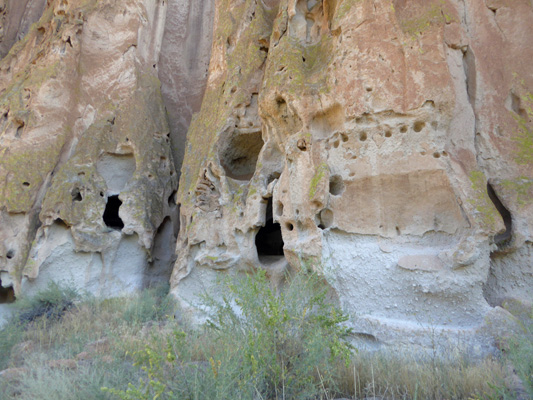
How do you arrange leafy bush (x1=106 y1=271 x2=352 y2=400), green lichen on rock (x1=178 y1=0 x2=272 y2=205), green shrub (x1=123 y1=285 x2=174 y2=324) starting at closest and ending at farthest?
leafy bush (x1=106 y1=271 x2=352 y2=400) < green shrub (x1=123 y1=285 x2=174 y2=324) < green lichen on rock (x1=178 y1=0 x2=272 y2=205)

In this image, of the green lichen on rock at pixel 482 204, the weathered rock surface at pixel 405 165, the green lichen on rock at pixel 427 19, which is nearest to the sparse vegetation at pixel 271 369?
the weathered rock surface at pixel 405 165

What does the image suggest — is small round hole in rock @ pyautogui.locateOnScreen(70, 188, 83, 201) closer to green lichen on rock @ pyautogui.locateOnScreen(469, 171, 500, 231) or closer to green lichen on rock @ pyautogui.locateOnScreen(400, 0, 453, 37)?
green lichen on rock @ pyautogui.locateOnScreen(400, 0, 453, 37)

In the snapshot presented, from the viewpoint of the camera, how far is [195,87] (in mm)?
9953

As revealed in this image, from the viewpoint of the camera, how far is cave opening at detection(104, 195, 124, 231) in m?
8.23

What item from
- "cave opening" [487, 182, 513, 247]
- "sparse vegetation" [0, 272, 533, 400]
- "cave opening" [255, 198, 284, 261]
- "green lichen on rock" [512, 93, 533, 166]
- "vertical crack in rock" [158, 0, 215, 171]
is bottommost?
"sparse vegetation" [0, 272, 533, 400]

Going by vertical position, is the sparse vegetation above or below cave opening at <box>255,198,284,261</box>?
below

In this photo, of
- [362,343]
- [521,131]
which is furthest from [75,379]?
[521,131]

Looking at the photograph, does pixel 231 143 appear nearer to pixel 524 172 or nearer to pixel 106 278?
pixel 106 278

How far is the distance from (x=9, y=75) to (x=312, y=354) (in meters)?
11.3

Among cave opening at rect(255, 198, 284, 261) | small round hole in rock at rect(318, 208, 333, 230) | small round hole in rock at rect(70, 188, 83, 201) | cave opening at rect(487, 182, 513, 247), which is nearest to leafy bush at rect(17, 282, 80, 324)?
small round hole in rock at rect(70, 188, 83, 201)

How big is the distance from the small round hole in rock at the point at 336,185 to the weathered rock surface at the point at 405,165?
0.02m

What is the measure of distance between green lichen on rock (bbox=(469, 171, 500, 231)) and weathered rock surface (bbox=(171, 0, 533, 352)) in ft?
0.05

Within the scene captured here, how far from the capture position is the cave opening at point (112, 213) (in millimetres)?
8227

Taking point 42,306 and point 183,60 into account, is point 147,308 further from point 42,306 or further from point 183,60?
point 183,60
